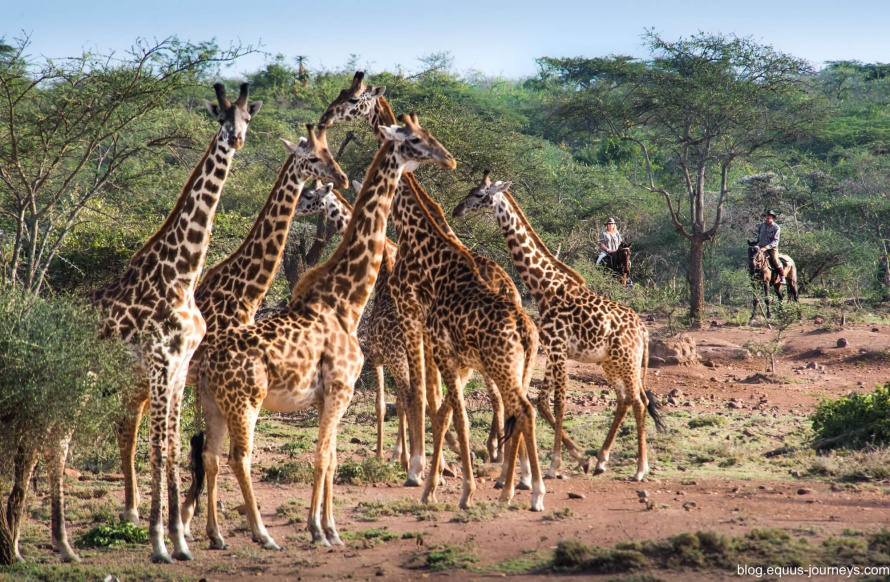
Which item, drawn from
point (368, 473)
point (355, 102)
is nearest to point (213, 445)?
point (368, 473)

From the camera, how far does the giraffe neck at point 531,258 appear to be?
9789 mm

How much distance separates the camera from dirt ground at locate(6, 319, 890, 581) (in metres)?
6.44

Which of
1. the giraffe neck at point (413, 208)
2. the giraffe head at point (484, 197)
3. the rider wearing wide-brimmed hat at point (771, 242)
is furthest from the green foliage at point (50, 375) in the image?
the rider wearing wide-brimmed hat at point (771, 242)

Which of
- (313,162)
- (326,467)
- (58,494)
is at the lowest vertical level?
(58,494)

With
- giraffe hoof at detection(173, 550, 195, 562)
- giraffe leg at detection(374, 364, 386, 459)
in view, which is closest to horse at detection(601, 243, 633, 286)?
giraffe leg at detection(374, 364, 386, 459)

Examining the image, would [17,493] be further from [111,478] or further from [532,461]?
[532,461]

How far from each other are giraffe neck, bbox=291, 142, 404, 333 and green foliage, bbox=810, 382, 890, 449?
5402mm

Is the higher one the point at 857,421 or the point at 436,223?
the point at 436,223

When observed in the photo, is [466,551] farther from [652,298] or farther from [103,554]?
[652,298]

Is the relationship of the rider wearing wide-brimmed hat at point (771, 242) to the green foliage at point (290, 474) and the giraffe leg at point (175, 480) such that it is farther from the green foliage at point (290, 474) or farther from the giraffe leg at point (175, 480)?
the giraffe leg at point (175, 480)

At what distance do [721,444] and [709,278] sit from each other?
16.9m

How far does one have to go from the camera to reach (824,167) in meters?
32.6

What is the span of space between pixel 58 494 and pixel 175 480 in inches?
29.8

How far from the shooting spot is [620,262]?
20.4 meters
